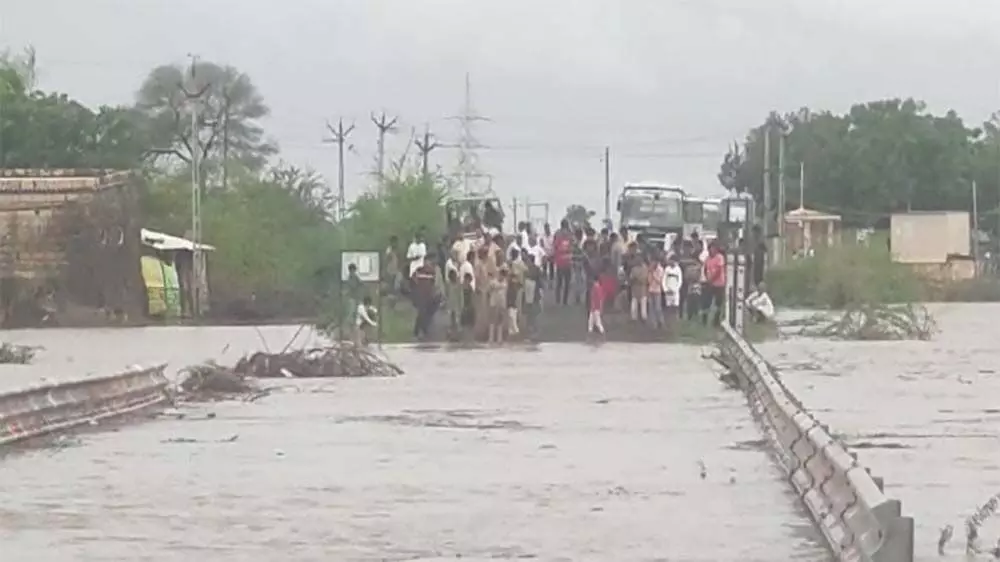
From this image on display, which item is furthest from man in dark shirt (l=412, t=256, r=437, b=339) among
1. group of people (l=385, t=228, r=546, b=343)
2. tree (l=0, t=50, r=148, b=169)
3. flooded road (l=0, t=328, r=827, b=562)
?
tree (l=0, t=50, r=148, b=169)

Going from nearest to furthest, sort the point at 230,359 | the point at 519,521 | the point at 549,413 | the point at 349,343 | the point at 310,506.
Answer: the point at 519,521 → the point at 310,506 → the point at 549,413 → the point at 349,343 → the point at 230,359

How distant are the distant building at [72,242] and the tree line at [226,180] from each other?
3.00 m

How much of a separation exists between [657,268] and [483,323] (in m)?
3.42

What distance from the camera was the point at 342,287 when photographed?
123ft

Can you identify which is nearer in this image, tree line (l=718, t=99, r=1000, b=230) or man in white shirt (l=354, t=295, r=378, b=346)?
man in white shirt (l=354, t=295, r=378, b=346)

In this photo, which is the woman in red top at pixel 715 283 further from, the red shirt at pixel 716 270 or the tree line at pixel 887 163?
the tree line at pixel 887 163

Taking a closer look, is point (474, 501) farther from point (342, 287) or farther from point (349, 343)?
point (342, 287)

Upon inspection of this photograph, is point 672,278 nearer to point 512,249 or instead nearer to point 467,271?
point 512,249

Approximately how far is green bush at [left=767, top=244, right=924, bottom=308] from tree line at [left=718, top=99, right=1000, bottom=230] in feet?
179

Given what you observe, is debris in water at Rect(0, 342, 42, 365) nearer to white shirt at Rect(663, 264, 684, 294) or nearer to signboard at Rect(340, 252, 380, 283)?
signboard at Rect(340, 252, 380, 283)

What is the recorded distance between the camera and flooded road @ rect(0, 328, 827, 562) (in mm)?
11953

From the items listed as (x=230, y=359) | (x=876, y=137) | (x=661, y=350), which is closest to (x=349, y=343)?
(x=230, y=359)

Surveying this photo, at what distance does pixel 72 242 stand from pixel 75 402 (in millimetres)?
34115

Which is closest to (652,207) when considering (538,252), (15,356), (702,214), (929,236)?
(702,214)
